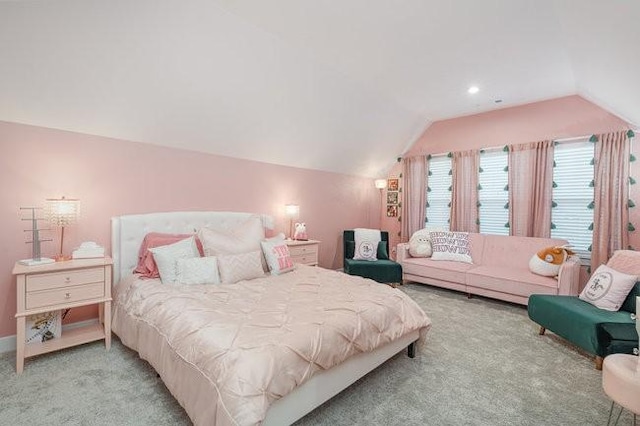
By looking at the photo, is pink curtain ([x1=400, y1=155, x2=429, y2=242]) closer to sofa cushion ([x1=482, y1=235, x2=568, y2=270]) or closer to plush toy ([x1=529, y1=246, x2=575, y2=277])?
sofa cushion ([x1=482, y1=235, x2=568, y2=270])

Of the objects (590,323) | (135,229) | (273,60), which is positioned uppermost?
(273,60)

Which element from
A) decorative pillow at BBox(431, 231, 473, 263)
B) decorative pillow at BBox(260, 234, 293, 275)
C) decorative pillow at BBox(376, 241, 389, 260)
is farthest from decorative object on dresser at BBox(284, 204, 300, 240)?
decorative pillow at BBox(431, 231, 473, 263)

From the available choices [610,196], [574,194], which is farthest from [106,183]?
[610,196]

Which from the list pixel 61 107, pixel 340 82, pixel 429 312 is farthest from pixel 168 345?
pixel 340 82

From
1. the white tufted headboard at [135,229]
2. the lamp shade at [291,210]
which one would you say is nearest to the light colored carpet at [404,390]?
the white tufted headboard at [135,229]

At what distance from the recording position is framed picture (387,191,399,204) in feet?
20.2

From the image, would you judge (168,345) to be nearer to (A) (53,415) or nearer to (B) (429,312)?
(A) (53,415)

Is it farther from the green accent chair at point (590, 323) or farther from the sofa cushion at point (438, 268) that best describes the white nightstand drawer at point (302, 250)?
the green accent chair at point (590, 323)

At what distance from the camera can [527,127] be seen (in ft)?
15.1

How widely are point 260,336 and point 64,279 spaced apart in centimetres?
183

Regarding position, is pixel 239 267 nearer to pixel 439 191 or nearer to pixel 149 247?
pixel 149 247

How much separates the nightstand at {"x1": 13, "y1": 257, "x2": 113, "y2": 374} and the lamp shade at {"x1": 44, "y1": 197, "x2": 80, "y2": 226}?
0.35m

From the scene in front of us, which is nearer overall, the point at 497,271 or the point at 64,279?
the point at 64,279

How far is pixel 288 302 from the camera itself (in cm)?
223
